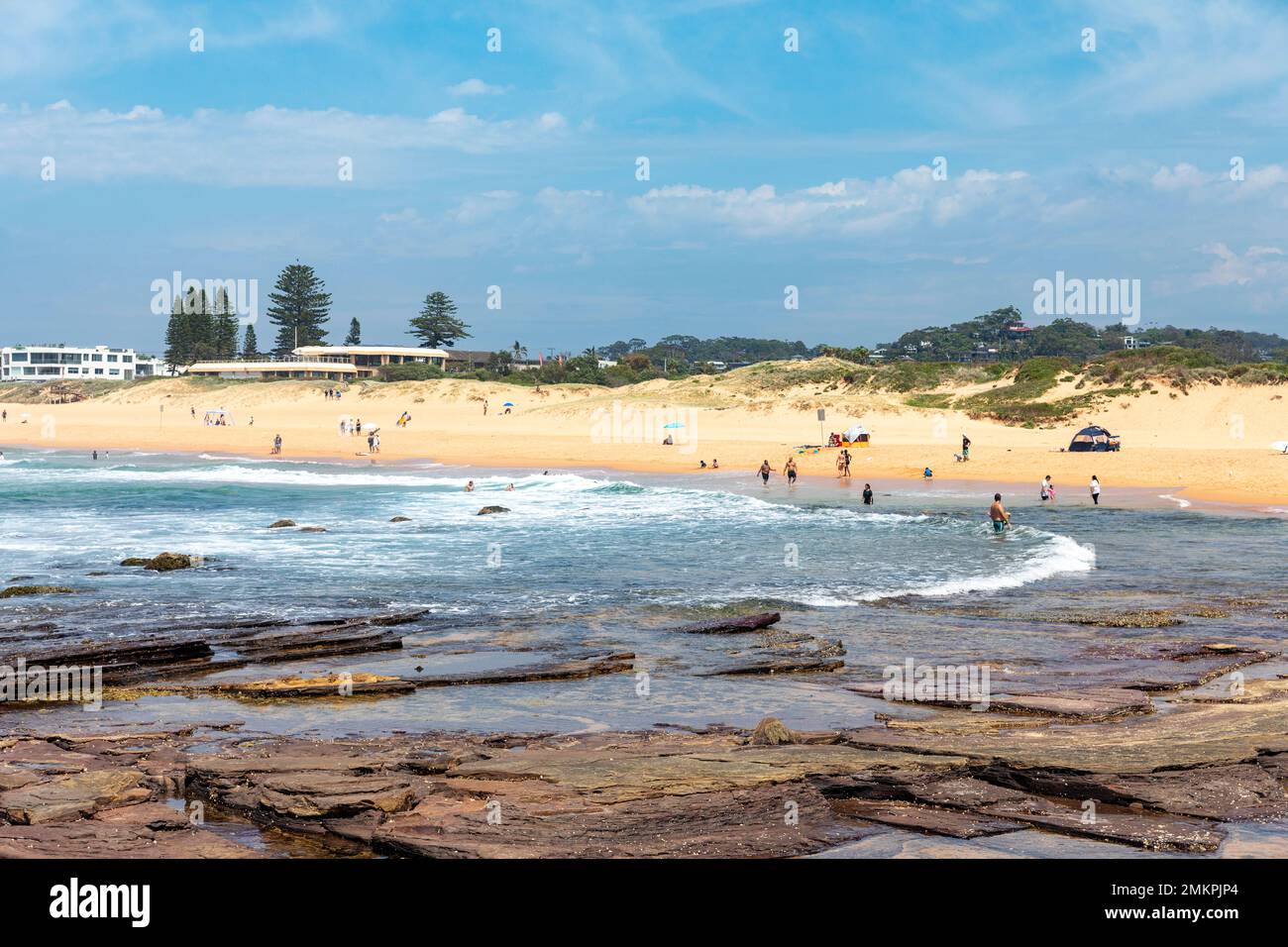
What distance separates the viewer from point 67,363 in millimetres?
179000

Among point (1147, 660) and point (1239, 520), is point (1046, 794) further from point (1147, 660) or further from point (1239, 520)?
point (1239, 520)

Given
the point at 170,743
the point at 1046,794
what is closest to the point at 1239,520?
the point at 1046,794

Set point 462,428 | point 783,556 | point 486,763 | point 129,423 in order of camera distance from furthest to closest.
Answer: point 129,423, point 462,428, point 783,556, point 486,763

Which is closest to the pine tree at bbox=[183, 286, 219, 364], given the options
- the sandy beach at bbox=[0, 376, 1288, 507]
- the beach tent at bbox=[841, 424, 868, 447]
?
the sandy beach at bbox=[0, 376, 1288, 507]

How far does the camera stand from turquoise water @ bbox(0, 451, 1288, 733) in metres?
A: 14.6

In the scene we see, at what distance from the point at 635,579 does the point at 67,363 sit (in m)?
179

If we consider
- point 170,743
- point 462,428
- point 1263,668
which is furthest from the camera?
point 462,428

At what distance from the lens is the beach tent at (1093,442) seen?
55156 mm

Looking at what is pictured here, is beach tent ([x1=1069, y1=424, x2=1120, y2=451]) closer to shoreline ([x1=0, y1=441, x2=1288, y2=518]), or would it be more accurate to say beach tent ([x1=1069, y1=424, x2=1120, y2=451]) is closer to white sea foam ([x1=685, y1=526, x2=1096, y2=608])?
shoreline ([x1=0, y1=441, x2=1288, y2=518])

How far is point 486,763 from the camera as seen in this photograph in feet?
33.5

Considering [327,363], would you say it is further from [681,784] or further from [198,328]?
[681,784]

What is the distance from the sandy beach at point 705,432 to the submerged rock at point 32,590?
110ft
